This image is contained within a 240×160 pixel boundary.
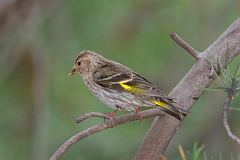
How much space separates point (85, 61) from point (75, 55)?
1448mm

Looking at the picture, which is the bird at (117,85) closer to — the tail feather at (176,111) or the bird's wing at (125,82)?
the bird's wing at (125,82)

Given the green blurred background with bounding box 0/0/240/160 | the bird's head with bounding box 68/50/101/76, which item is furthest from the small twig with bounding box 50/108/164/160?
the green blurred background with bounding box 0/0/240/160

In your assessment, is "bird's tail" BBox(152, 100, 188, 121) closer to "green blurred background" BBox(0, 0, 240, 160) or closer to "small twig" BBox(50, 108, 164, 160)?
"small twig" BBox(50, 108, 164, 160)

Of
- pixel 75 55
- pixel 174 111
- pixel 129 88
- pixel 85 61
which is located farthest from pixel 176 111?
pixel 75 55

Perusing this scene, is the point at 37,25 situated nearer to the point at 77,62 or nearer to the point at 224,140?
the point at 77,62

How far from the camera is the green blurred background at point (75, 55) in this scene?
5.38 metres

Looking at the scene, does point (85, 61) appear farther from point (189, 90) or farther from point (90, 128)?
point (90, 128)

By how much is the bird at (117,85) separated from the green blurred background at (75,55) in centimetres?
83

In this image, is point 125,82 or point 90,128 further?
point 125,82

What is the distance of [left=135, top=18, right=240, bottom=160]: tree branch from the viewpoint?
330cm

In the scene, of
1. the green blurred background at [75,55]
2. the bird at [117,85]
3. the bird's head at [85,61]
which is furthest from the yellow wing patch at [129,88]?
the green blurred background at [75,55]

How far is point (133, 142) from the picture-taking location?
6.07m

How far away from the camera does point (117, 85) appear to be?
4.03 m

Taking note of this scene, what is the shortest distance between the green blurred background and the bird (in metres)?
0.83
